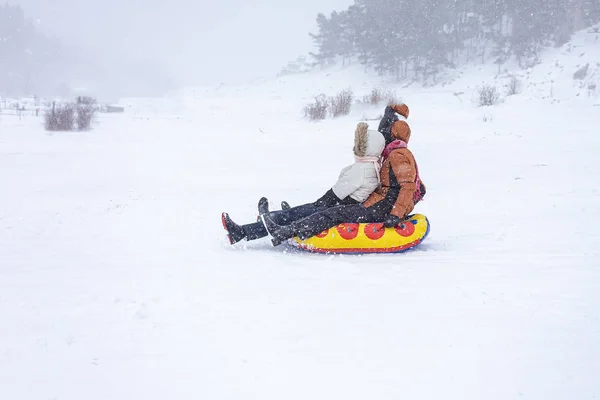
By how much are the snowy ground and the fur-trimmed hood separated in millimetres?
1009

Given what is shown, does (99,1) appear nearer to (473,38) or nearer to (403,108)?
(473,38)

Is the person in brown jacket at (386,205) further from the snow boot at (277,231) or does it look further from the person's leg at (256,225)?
the person's leg at (256,225)

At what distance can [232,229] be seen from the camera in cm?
446

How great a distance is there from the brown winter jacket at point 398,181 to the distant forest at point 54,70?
59.6m

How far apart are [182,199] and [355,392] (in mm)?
5369

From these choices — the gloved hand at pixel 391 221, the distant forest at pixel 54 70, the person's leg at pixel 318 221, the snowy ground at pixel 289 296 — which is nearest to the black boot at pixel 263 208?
the person's leg at pixel 318 221

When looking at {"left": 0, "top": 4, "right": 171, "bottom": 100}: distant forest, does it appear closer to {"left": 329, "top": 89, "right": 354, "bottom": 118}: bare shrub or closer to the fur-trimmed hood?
{"left": 329, "top": 89, "right": 354, "bottom": 118}: bare shrub

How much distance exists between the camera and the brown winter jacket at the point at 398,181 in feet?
13.9

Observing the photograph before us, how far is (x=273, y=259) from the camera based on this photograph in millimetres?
4094

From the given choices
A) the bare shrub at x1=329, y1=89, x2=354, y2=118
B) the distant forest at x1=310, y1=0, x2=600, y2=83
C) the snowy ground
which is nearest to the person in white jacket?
the snowy ground

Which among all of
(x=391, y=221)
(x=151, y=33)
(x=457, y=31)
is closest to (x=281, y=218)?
(x=391, y=221)

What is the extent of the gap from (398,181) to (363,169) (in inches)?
14.8

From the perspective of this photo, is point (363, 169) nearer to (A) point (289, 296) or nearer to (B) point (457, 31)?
(A) point (289, 296)

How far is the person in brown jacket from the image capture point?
4.24m
